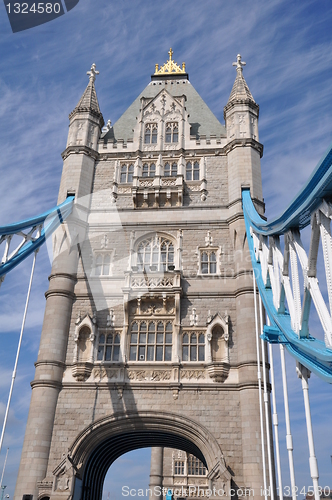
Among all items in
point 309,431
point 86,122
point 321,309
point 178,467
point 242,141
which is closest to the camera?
point 321,309

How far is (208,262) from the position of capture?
2239 centimetres

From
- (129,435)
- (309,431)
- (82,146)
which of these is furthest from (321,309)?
(82,146)

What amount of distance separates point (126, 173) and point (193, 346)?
33.0 feet

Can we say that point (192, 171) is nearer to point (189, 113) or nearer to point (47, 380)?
point (189, 113)

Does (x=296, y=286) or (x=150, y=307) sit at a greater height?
(x=150, y=307)

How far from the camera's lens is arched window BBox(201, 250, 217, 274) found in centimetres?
2225

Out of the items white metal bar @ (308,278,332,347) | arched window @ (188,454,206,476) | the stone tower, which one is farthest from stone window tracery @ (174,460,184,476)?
white metal bar @ (308,278,332,347)

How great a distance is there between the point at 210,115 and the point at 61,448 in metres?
19.5

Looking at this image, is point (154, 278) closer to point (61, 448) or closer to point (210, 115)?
point (61, 448)

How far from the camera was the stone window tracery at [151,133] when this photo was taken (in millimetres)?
26531

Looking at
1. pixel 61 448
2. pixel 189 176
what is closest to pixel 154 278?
pixel 189 176

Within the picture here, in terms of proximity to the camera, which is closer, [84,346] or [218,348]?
[218,348]

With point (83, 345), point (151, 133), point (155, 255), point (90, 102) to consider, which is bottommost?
point (83, 345)

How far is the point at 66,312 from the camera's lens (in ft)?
70.0
